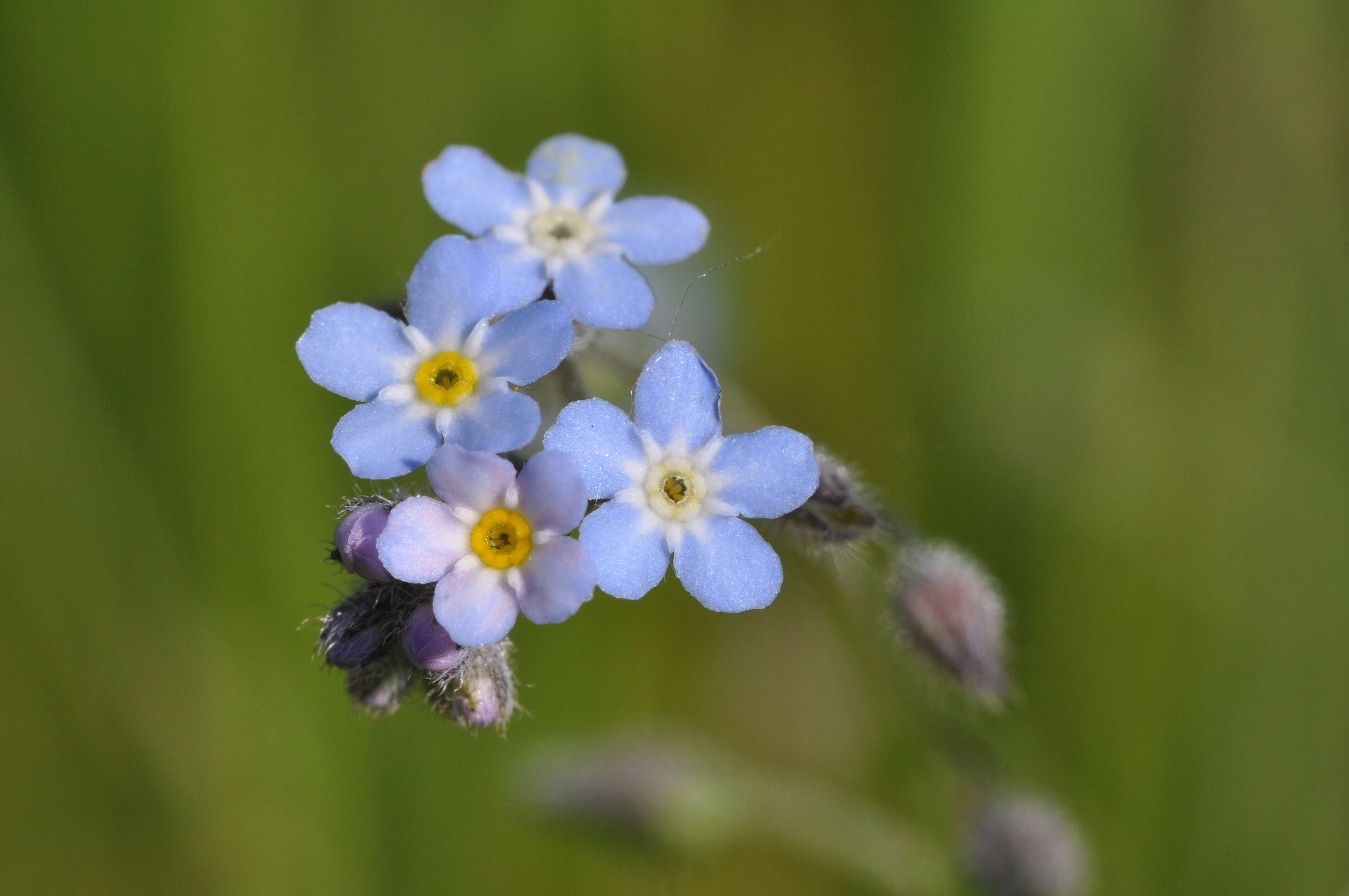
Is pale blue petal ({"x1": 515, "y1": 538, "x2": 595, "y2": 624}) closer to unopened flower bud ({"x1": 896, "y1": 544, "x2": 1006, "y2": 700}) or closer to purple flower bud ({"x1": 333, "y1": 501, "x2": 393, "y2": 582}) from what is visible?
purple flower bud ({"x1": 333, "y1": 501, "x2": 393, "y2": 582})

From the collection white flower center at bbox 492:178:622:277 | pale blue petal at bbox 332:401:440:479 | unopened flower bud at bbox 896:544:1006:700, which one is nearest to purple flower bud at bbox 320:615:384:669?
pale blue petal at bbox 332:401:440:479

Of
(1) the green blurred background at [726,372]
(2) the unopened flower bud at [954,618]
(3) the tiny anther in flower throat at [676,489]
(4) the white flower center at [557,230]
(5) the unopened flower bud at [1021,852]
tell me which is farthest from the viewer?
(1) the green blurred background at [726,372]

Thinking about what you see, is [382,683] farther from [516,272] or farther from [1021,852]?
[1021,852]

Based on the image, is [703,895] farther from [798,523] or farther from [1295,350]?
[1295,350]

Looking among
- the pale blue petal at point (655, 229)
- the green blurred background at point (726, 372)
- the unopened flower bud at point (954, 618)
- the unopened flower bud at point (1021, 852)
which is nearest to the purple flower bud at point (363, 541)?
the pale blue petal at point (655, 229)

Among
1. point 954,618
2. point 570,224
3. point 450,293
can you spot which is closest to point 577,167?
point 570,224

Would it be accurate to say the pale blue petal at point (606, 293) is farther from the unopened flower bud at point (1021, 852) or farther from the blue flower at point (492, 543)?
the unopened flower bud at point (1021, 852)
